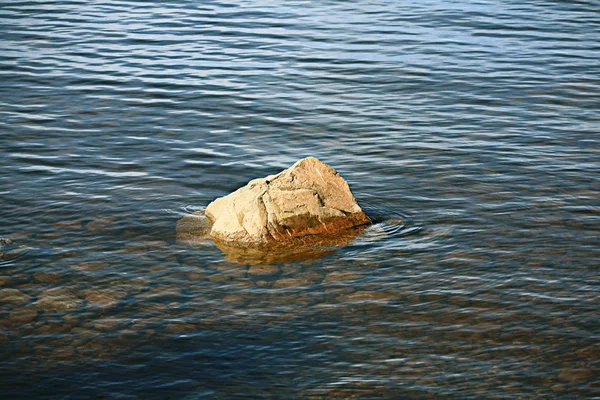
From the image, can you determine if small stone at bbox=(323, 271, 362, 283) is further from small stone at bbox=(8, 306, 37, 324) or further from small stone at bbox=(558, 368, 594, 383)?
small stone at bbox=(8, 306, 37, 324)

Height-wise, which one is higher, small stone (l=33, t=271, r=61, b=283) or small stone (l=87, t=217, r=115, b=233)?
small stone (l=87, t=217, r=115, b=233)

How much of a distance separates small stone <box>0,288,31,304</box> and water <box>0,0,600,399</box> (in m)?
0.03

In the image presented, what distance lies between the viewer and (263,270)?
9078 mm

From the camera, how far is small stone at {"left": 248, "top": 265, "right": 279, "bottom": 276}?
900 cm

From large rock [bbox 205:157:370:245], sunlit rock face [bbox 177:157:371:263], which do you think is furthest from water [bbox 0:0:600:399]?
large rock [bbox 205:157:370:245]

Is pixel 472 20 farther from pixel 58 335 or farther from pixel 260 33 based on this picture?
pixel 58 335

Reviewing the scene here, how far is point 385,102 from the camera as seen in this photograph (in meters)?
15.5

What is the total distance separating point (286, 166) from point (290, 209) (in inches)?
107

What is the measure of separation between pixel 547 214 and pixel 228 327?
4.65 m

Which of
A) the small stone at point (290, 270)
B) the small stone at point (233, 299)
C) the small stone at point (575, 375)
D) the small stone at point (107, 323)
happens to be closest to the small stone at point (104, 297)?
the small stone at point (107, 323)

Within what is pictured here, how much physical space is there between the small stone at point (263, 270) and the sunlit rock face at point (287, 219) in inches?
9.7

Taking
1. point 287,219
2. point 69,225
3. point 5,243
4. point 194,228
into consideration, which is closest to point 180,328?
point 287,219

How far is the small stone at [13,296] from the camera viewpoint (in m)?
8.36

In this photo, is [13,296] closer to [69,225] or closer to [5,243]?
[5,243]
